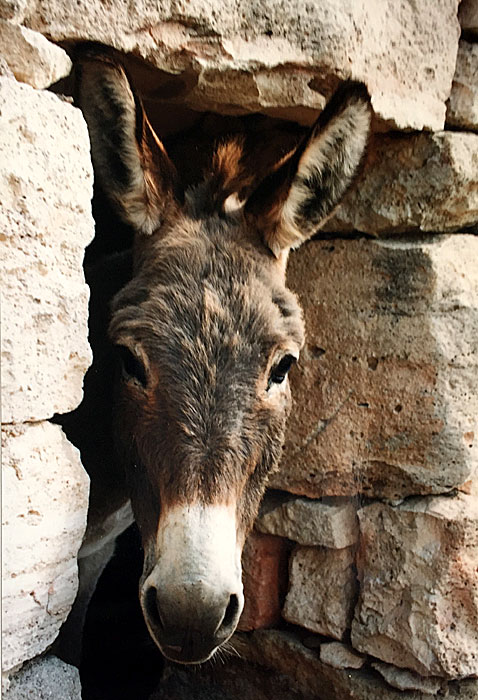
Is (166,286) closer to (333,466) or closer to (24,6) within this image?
(24,6)

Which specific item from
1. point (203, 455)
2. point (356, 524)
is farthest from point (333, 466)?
point (203, 455)

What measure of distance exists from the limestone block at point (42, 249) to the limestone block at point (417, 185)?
3.99 feet

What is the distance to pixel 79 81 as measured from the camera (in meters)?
1.70

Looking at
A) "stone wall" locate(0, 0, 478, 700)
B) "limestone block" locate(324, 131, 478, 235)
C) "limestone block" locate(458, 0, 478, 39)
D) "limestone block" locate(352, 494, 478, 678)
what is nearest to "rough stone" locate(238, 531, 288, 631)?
"stone wall" locate(0, 0, 478, 700)

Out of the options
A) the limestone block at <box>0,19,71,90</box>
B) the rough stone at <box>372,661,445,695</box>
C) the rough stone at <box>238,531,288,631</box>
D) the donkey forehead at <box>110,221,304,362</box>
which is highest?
the limestone block at <box>0,19,71,90</box>

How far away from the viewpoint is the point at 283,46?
190cm

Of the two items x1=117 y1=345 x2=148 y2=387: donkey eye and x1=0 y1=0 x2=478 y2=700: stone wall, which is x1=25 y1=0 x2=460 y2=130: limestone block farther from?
x1=117 y1=345 x2=148 y2=387: donkey eye

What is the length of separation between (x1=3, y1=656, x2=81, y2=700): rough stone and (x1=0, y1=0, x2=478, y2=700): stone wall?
0.37 feet

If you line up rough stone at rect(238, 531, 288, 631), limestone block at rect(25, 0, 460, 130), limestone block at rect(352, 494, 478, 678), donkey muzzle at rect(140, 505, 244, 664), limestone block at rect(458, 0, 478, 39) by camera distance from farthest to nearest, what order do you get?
rough stone at rect(238, 531, 288, 631) < limestone block at rect(458, 0, 478, 39) < limestone block at rect(352, 494, 478, 678) < limestone block at rect(25, 0, 460, 130) < donkey muzzle at rect(140, 505, 244, 664)

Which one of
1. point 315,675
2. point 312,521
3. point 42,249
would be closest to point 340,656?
point 315,675

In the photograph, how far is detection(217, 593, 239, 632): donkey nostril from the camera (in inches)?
64.3

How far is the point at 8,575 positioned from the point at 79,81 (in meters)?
1.28

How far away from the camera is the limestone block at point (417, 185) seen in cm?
229

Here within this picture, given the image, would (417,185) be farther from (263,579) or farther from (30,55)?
(263,579)
